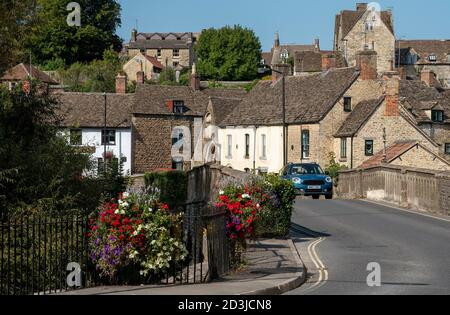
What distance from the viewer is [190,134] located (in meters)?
81.1

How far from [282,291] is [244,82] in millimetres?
103566

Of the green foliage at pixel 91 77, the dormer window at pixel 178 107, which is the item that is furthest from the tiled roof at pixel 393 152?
the green foliage at pixel 91 77

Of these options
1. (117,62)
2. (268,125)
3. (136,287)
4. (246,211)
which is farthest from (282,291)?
(117,62)

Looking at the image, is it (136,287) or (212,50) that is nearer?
(136,287)

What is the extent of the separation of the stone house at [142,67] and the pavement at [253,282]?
96.2 metres

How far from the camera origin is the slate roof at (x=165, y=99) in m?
79.6

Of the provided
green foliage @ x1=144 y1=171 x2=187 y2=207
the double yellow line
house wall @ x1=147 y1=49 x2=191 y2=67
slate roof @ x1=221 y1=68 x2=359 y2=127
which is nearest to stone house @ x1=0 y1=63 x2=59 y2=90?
green foliage @ x1=144 y1=171 x2=187 y2=207

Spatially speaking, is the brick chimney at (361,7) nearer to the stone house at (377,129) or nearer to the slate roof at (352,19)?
the slate roof at (352,19)

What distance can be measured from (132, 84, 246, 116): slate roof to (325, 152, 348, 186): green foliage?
22.6 meters

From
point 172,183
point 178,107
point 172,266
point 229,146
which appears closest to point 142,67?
point 178,107

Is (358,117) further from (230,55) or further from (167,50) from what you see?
(167,50)

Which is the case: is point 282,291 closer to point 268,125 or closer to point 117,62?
point 268,125

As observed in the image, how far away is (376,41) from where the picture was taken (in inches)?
4621

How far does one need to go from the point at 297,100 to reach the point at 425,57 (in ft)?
235
